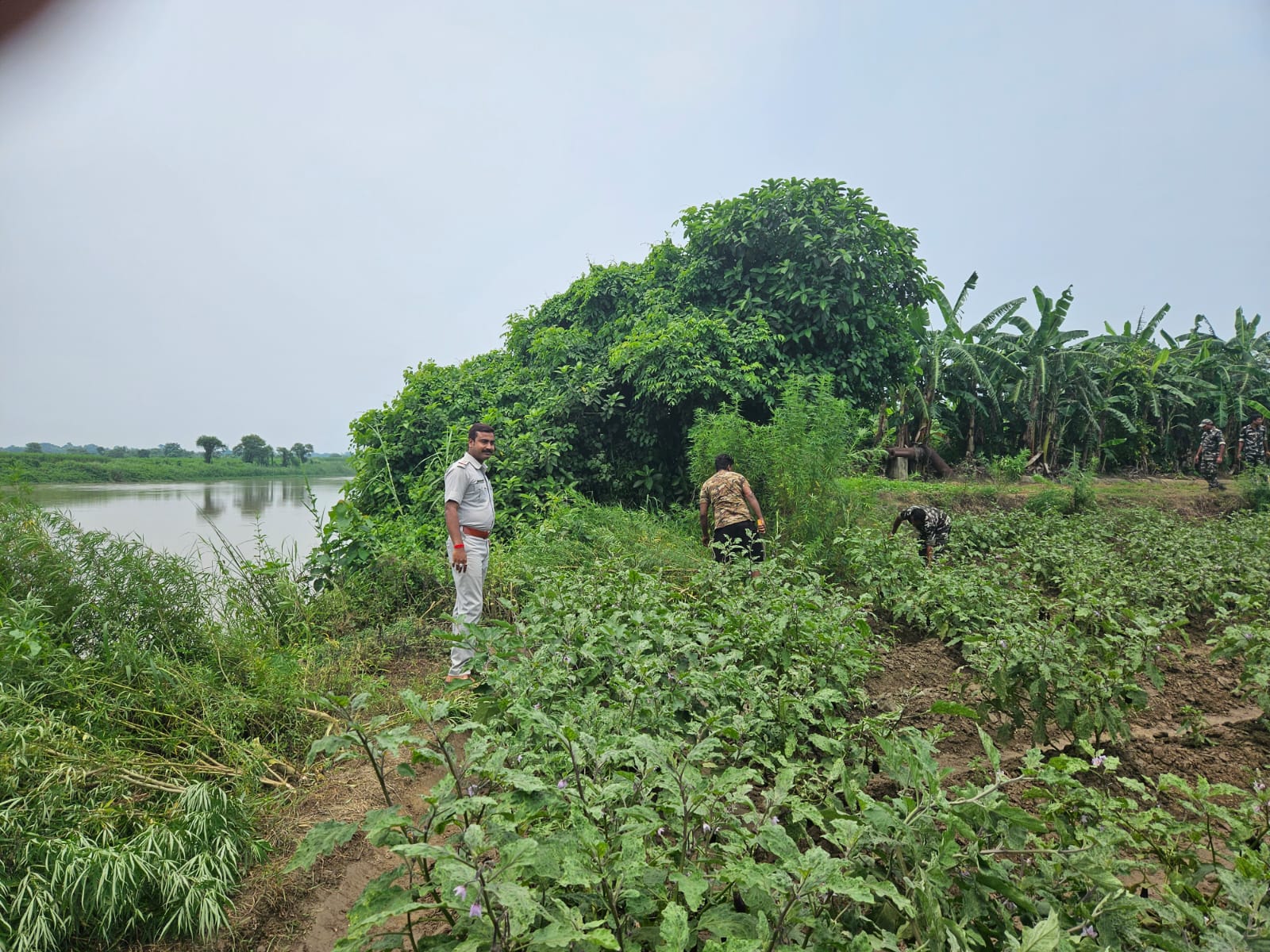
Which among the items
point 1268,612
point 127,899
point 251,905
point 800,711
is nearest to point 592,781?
point 800,711

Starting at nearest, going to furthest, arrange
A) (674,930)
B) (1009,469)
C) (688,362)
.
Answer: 1. (674,930)
2. (688,362)
3. (1009,469)

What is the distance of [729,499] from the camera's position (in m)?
6.95

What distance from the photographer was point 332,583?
21.4 ft

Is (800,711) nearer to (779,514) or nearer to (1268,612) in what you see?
(1268,612)

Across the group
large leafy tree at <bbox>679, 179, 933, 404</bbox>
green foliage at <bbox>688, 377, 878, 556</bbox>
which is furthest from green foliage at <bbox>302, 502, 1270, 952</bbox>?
large leafy tree at <bbox>679, 179, 933, 404</bbox>

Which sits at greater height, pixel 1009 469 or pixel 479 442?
pixel 479 442

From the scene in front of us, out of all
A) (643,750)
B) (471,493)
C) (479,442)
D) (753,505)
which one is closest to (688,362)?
(753,505)

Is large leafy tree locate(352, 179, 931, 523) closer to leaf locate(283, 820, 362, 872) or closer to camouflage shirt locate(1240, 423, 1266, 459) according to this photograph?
leaf locate(283, 820, 362, 872)

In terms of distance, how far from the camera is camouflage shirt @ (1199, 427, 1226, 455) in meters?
14.8

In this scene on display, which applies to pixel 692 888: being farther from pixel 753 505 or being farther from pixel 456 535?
pixel 753 505

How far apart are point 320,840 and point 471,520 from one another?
3785 mm

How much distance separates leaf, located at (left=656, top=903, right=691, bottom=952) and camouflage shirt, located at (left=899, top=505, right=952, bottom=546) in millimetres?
6929

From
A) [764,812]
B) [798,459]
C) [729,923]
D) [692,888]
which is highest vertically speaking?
[798,459]

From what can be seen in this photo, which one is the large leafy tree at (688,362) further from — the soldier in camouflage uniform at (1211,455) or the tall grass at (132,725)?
the soldier in camouflage uniform at (1211,455)
